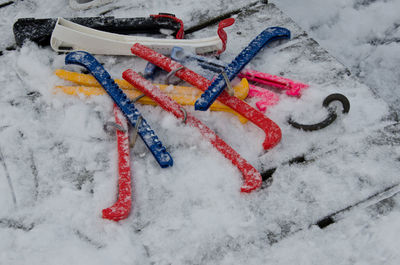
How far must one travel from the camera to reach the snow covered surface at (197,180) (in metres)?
1.16

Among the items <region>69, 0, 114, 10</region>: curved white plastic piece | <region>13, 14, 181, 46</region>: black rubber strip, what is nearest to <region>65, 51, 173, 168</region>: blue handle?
<region>13, 14, 181, 46</region>: black rubber strip

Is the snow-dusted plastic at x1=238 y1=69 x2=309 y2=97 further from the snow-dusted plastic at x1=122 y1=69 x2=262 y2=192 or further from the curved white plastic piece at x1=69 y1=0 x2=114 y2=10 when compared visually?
the curved white plastic piece at x1=69 y1=0 x2=114 y2=10

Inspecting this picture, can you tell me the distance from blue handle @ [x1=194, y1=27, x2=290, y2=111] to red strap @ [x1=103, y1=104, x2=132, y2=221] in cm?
30

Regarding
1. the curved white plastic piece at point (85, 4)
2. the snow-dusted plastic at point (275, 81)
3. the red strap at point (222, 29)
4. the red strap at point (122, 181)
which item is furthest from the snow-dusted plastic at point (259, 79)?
the curved white plastic piece at point (85, 4)

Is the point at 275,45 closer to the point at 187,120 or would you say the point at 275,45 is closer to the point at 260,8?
the point at 260,8

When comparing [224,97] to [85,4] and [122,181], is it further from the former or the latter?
[85,4]

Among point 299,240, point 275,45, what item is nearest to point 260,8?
point 275,45

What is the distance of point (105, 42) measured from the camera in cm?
170

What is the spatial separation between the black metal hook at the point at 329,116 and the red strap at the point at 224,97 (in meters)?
0.12

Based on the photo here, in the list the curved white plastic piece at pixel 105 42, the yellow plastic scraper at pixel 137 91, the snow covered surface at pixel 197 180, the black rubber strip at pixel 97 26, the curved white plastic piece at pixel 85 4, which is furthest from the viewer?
the curved white plastic piece at pixel 85 4

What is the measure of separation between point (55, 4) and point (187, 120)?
4.25ft

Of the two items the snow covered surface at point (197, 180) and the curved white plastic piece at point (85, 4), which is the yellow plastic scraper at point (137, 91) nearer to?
the snow covered surface at point (197, 180)

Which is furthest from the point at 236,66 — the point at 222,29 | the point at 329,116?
the point at 329,116

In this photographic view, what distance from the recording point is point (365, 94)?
1515 mm
